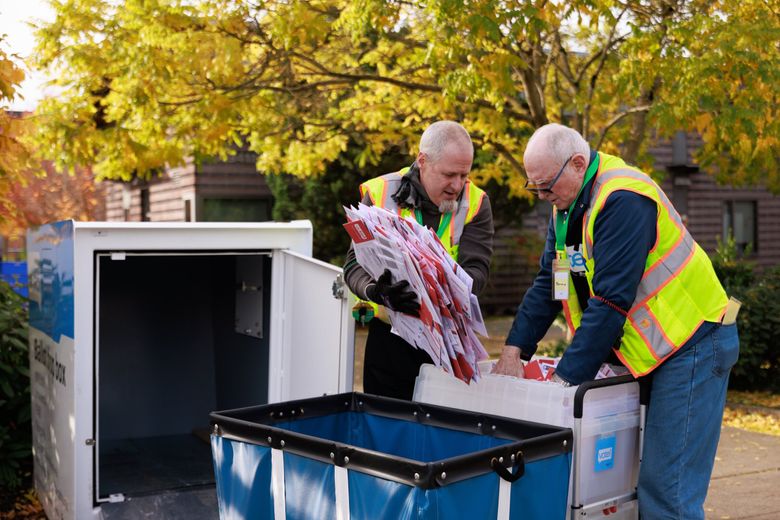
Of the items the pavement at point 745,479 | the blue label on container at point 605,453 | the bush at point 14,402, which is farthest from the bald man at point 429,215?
the bush at point 14,402

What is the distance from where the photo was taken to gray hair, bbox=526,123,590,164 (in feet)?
10.7

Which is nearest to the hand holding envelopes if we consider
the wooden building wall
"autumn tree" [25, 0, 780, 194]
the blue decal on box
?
the blue decal on box

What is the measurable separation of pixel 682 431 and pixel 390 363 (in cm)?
130

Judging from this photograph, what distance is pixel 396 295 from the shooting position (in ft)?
10.4

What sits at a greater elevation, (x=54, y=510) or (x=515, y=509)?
(x=515, y=509)

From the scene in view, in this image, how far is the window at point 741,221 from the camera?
78.9 ft

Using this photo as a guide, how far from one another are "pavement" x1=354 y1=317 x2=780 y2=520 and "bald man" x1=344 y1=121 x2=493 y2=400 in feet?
9.02

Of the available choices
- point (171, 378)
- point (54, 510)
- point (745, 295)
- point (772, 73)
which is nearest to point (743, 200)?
point (745, 295)

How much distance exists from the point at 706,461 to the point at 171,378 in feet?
16.2

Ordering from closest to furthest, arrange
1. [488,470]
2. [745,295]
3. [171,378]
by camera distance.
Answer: [488,470] → [171,378] → [745,295]

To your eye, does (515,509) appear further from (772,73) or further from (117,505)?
(772,73)

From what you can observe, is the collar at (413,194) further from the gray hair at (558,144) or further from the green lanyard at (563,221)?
the gray hair at (558,144)

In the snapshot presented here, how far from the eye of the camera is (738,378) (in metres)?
10.2

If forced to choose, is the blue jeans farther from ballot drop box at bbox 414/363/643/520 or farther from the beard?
the beard
